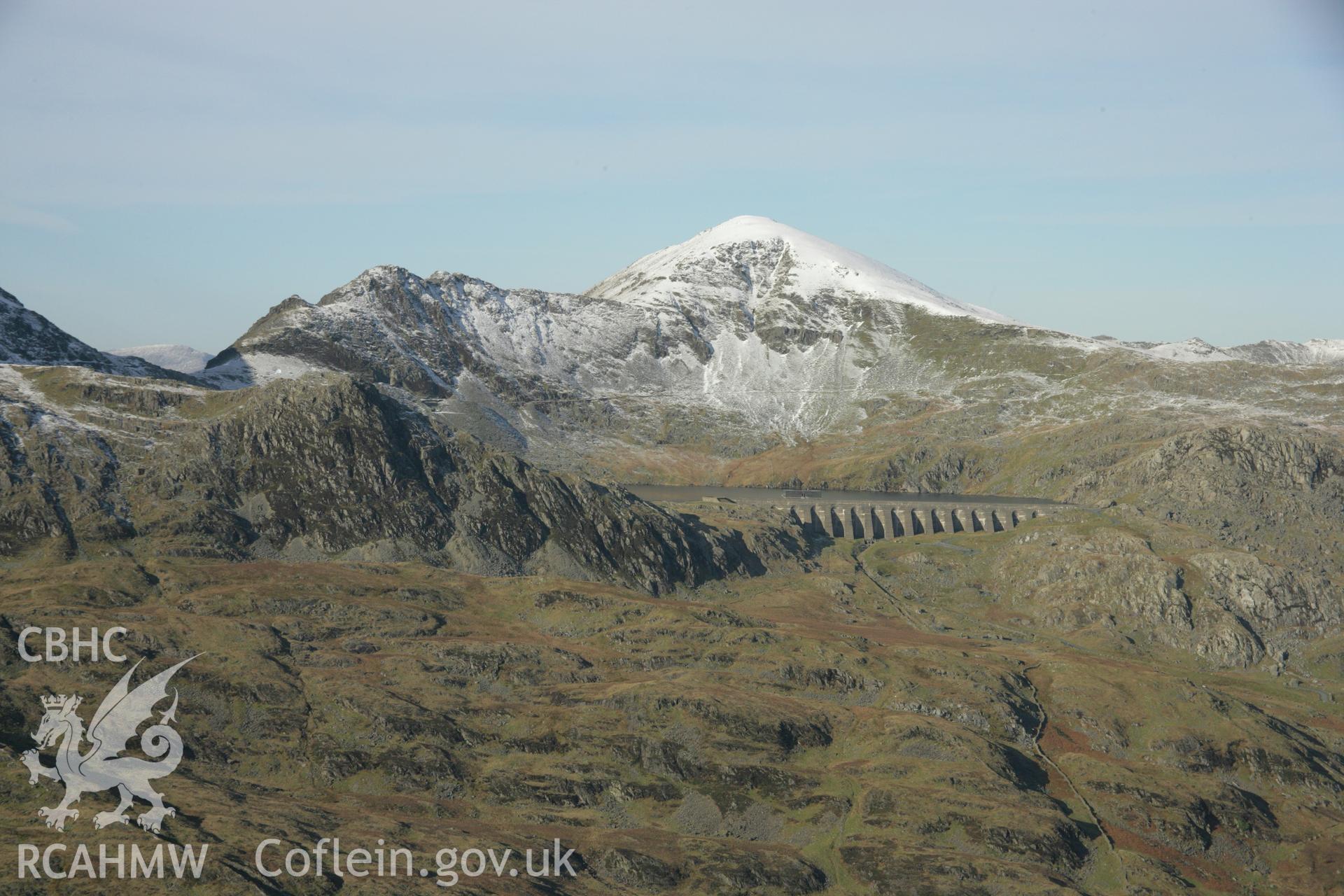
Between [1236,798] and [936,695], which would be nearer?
[1236,798]

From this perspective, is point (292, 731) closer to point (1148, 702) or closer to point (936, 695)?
point (936, 695)

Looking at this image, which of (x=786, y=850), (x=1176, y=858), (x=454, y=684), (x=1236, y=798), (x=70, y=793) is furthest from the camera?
(x=454, y=684)

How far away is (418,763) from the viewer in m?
155

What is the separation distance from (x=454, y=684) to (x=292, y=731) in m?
29.3

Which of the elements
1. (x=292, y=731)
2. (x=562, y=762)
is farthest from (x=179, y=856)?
(x=562, y=762)

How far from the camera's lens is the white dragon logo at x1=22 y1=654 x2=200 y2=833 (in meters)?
126

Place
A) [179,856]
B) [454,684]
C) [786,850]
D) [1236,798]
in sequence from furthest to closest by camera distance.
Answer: [454,684]
[1236,798]
[786,850]
[179,856]

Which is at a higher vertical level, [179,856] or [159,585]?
[159,585]

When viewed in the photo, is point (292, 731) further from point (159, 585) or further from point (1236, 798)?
point (1236, 798)

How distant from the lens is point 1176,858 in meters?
157

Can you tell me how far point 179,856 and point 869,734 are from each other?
10060 cm

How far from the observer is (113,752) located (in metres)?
144

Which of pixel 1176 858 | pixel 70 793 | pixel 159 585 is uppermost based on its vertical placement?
pixel 159 585

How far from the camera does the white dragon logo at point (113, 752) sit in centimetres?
12550
